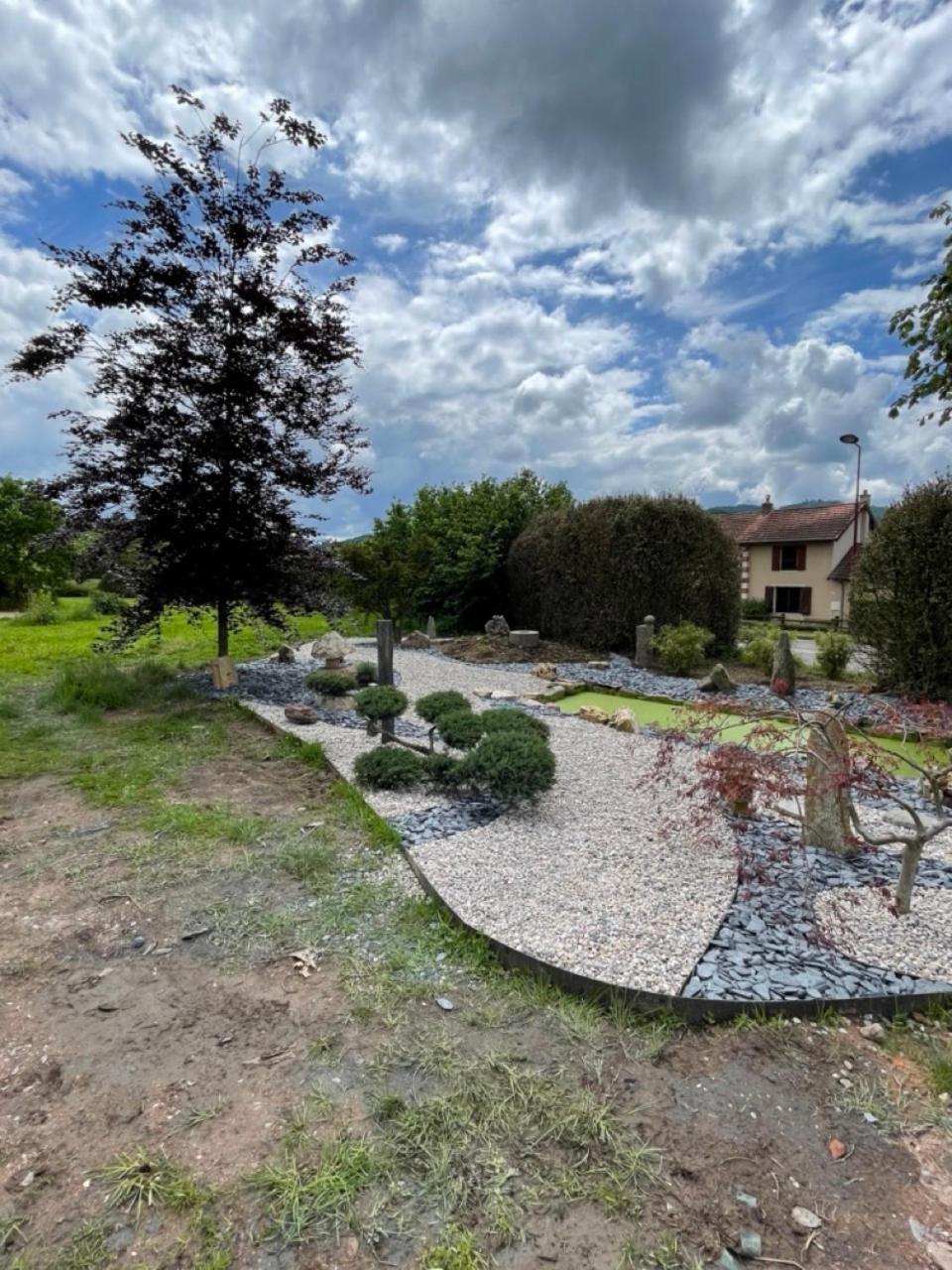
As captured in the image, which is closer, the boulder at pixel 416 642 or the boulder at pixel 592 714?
the boulder at pixel 592 714

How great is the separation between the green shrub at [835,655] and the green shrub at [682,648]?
1.45m

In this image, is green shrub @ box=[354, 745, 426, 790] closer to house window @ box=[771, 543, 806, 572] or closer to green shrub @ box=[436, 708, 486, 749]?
green shrub @ box=[436, 708, 486, 749]

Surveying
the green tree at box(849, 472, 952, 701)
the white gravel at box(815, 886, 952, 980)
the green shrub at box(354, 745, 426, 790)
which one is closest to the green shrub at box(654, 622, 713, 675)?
the green tree at box(849, 472, 952, 701)

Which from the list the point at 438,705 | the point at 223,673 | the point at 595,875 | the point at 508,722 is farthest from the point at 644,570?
the point at 595,875

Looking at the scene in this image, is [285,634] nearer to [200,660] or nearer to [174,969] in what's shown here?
[200,660]

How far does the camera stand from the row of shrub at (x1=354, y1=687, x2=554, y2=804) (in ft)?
12.8

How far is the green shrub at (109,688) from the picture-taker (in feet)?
22.4

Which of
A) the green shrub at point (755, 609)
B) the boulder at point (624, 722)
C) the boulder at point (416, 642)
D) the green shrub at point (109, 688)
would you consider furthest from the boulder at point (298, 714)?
the green shrub at point (755, 609)

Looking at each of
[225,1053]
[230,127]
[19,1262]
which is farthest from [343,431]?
[19,1262]

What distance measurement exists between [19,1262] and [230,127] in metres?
9.02

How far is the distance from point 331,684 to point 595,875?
412 centimetres

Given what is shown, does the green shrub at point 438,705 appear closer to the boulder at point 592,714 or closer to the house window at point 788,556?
the boulder at point 592,714

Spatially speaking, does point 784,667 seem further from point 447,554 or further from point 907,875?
point 447,554

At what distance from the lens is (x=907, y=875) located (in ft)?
8.65
